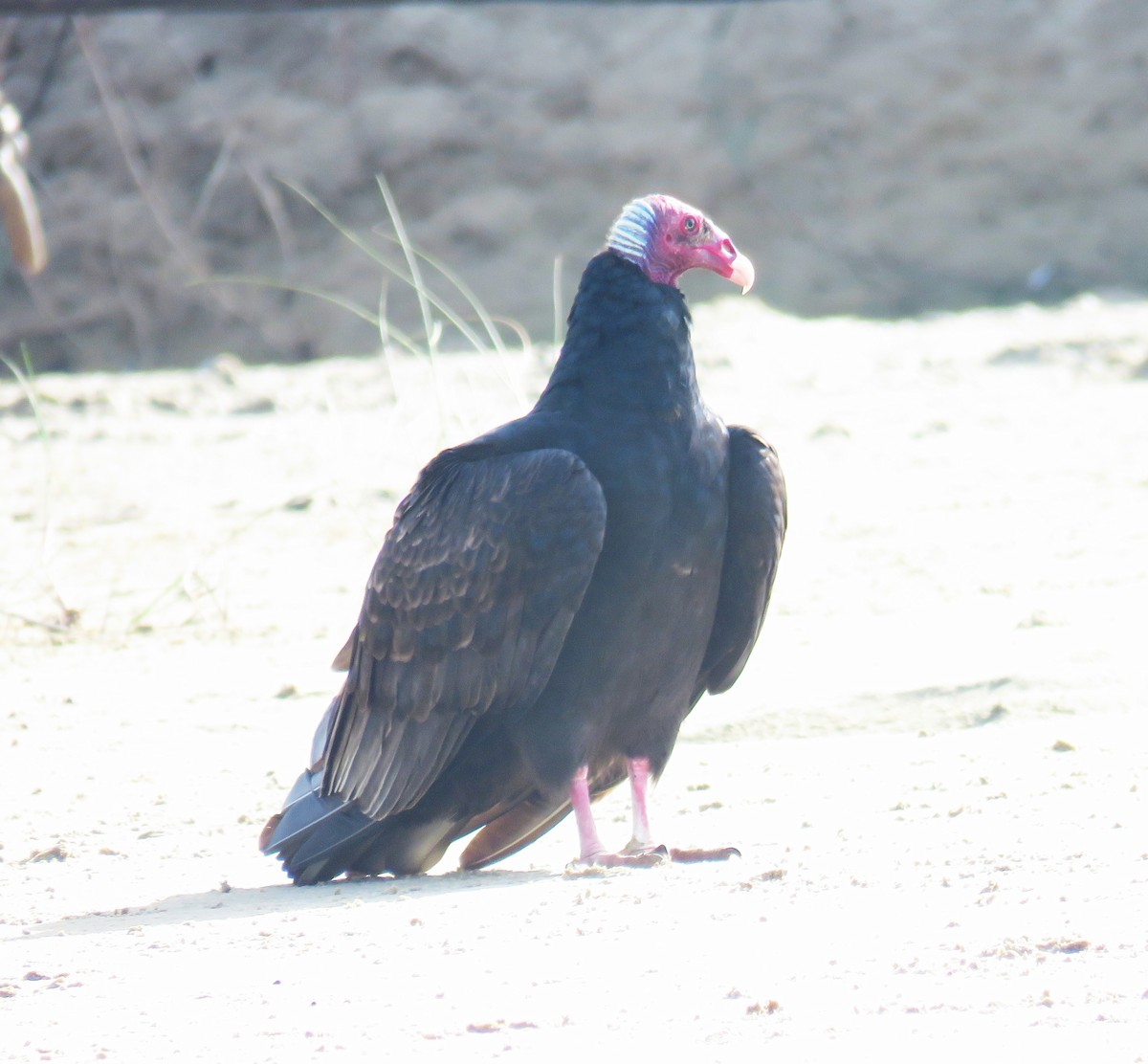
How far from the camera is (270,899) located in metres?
3.55

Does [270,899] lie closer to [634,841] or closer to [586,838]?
[586,838]

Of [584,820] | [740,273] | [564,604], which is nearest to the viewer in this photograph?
[564,604]

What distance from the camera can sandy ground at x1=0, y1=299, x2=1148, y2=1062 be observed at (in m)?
2.61

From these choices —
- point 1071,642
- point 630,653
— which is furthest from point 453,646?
point 1071,642

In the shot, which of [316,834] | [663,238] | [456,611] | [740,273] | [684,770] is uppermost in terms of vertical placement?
[663,238]

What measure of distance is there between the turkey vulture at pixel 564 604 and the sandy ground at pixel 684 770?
17 cm

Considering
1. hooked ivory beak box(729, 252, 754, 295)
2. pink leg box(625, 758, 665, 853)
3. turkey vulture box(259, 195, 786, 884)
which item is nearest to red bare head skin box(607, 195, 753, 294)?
turkey vulture box(259, 195, 786, 884)

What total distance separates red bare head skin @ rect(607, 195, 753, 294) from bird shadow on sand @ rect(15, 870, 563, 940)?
3.93 ft

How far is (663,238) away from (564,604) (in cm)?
80

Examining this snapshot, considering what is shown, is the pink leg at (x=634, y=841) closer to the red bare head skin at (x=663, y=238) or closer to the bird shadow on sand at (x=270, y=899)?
the bird shadow on sand at (x=270, y=899)

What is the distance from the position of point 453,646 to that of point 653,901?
722 mm

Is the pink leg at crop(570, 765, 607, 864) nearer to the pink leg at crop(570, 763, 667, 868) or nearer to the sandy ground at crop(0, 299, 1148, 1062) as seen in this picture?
the pink leg at crop(570, 763, 667, 868)

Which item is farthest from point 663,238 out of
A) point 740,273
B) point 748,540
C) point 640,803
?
point 640,803

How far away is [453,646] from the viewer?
369 centimetres
